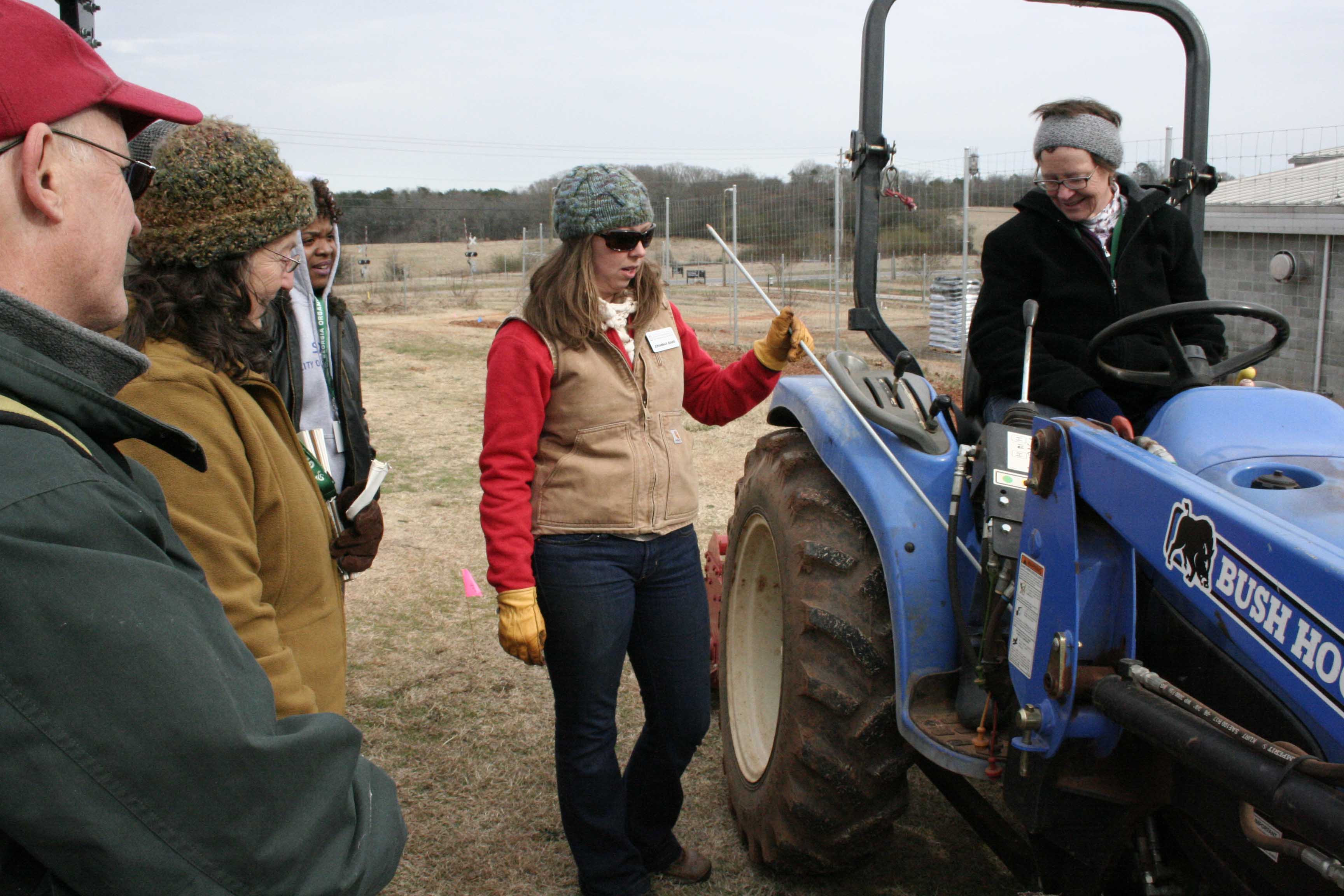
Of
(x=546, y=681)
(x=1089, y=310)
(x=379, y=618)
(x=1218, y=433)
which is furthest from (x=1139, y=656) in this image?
(x=379, y=618)

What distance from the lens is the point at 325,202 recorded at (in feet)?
10.6

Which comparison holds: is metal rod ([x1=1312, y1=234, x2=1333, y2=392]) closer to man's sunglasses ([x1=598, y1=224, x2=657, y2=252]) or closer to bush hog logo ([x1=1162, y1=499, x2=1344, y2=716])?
man's sunglasses ([x1=598, y1=224, x2=657, y2=252])

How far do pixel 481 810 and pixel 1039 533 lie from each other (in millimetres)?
2127

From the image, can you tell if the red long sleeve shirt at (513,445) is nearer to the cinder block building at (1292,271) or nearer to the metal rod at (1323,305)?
the cinder block building at (1292,271)

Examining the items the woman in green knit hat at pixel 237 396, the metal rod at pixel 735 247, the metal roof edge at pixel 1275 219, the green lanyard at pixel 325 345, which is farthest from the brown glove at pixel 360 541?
the metal rod at pixel 735 247

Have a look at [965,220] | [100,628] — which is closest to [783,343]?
[100,628]

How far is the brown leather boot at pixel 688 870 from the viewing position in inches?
113

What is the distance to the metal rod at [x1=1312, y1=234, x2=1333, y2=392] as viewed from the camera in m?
9.02

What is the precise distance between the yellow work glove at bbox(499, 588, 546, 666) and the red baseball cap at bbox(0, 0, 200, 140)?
1444 mm

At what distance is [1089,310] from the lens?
111 inches

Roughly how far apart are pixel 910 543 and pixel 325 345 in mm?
1899

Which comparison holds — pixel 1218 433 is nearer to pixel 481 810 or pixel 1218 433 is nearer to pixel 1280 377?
pixel 481 810

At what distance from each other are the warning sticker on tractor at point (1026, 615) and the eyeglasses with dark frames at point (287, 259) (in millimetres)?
1572

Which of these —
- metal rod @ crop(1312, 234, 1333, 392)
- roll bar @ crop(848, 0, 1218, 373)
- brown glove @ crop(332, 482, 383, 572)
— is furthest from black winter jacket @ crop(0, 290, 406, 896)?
metal rod @ crop(1312, 234, 1333, 392)
